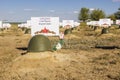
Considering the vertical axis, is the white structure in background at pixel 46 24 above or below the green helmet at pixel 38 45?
above

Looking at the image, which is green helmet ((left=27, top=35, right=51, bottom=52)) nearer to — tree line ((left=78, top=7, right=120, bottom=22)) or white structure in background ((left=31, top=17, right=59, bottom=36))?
white structure in background ((left=31, top=17, right=59, bottom=36))

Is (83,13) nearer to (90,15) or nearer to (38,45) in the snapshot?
(90,15)

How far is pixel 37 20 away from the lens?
1922 cm

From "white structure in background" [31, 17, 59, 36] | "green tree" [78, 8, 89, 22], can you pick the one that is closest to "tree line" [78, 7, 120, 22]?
"green tree" [78, 8, 89, 22]

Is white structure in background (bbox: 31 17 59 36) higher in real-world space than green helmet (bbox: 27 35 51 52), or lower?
higher

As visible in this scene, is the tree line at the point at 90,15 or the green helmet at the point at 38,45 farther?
the tree line at the point at 90,15

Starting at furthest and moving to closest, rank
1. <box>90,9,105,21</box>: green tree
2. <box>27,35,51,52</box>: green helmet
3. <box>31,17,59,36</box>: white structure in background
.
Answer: <box>90,9,105,21</box>: green tree < <box>31,17,59,36</box>: white structure in background < <box>27,35,51,52</box>: green helmet

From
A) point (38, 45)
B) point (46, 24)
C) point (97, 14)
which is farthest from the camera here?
point (97, 14)

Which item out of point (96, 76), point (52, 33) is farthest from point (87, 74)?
point (52, 33)

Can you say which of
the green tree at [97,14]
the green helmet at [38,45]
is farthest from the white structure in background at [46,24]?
the green tree at [97,14]

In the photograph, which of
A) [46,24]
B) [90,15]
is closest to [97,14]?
[90,15]

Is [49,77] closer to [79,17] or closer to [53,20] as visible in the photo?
[53,20]

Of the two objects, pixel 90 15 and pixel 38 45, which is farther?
pixel 90 15

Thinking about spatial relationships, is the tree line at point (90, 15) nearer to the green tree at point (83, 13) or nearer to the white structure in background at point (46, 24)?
the green tree at point (83, 13)
